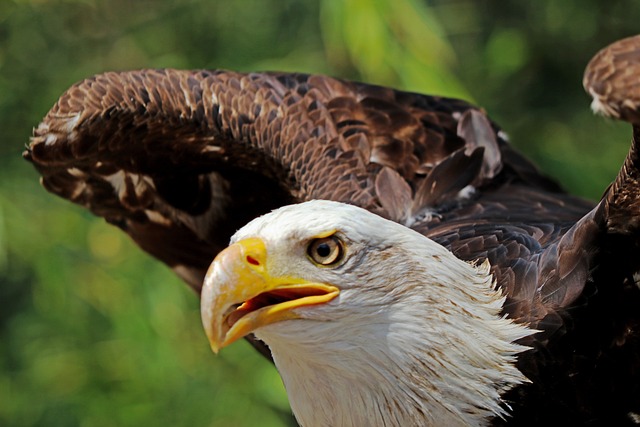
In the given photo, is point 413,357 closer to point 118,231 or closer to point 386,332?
point 386,332

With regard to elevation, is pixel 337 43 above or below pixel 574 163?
above

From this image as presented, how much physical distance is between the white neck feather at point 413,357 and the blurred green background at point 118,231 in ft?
9.58

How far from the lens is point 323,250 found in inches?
103

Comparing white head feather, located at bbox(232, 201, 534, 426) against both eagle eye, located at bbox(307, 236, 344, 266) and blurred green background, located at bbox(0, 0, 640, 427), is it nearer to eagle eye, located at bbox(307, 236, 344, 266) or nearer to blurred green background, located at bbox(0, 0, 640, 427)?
eagle eye, located at bbox(307, 236, 344, 266)

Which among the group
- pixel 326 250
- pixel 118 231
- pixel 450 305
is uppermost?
pixel 326 250

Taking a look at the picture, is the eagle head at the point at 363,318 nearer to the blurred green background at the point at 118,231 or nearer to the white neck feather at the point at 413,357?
the white neck feather at the point at 413,357

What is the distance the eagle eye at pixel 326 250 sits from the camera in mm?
2617

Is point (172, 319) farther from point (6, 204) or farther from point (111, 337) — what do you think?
point (6, 204)

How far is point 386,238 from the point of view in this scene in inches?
107

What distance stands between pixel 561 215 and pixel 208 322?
61.9 inches

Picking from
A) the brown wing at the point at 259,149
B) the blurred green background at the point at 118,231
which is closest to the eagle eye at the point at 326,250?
the brown wing at the point at 259,149

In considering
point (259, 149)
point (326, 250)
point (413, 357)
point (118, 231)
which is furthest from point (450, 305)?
point (118, 231)

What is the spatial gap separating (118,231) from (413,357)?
410 cm

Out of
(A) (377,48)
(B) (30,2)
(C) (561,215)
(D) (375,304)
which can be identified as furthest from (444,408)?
(B) (30,2)
